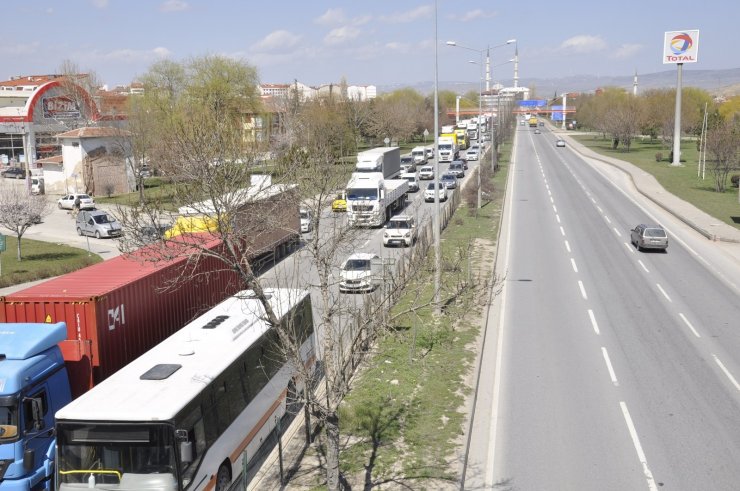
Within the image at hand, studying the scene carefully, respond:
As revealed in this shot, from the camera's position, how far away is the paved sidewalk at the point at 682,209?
3701 centimetres

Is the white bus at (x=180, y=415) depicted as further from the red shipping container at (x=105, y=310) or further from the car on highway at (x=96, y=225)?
the car on highway at (x=96, y=225)

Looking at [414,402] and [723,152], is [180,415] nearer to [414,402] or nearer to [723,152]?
[414,402]

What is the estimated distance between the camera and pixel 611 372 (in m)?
17.3

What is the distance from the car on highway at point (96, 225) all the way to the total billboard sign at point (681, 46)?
232ft

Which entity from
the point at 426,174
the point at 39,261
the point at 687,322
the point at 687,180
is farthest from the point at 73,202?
the point at 687,180

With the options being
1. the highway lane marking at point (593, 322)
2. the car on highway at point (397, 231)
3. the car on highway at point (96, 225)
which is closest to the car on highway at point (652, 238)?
the car on highway at point (397, 231)

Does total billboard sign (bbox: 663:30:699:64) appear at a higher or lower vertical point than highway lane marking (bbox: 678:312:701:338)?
higher

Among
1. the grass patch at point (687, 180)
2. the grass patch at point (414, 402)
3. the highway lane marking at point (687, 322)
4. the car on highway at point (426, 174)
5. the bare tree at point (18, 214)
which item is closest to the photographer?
the grass patch at point (414, 402)

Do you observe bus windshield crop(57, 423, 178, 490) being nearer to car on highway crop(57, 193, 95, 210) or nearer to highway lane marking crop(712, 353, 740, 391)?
highway lane marking crop(712, 353, 740, 391)

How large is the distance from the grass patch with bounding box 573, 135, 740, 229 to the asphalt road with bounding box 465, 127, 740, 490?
13583 millimetres

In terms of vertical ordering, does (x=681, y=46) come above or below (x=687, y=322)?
above

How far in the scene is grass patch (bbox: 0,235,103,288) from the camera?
3021cm

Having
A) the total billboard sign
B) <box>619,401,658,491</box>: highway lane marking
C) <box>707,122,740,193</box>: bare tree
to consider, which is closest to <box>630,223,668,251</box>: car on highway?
<box>619,401,658,491</box>: highway lane marking

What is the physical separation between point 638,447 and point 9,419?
10.9 metres
